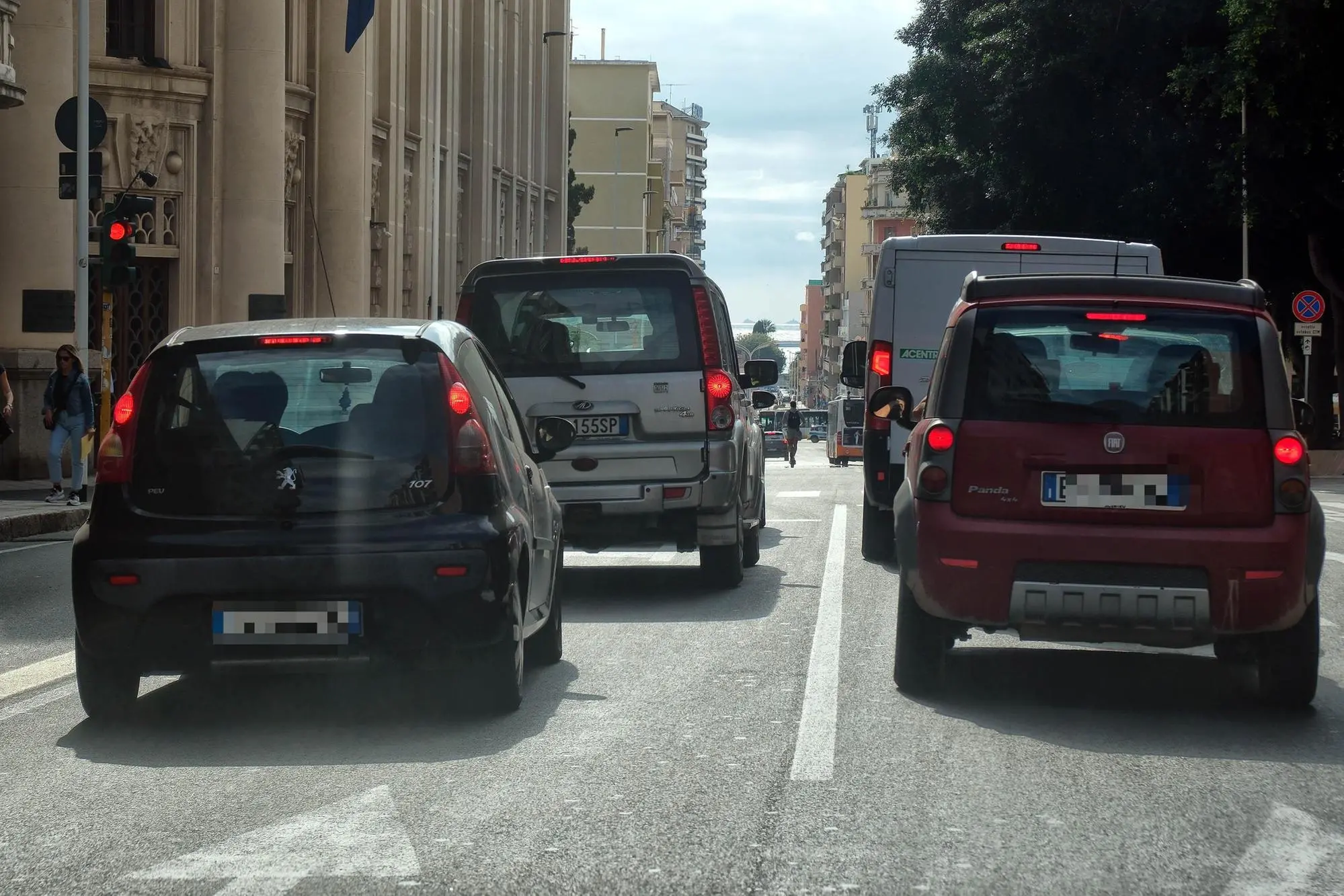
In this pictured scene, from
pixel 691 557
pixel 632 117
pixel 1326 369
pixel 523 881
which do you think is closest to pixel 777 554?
pixel 691 557

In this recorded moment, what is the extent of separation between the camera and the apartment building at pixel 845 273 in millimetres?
167875

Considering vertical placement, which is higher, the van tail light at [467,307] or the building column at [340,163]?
the building column at [340,163]

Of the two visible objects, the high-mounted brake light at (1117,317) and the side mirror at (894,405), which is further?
the side mirror at (894,405)

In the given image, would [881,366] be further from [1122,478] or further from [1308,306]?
[1308,306]

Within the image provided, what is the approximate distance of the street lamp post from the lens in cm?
12319

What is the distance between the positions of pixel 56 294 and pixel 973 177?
23.0 m

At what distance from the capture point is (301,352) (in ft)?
25.2

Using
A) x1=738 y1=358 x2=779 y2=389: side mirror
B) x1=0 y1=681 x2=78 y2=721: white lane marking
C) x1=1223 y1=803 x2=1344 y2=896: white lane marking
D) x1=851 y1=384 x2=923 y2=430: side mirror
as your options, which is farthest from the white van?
x1=1223 y1=803 x2=1344 y2=896: white lane marking

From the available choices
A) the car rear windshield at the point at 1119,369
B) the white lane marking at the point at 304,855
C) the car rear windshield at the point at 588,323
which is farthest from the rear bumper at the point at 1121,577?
the car rear windshield at the point at 588,323

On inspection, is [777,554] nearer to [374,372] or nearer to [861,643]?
[861,643]

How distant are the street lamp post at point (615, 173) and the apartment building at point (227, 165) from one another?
256 ft

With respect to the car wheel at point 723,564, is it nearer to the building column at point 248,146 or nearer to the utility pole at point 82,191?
the utility pole at point 82,191

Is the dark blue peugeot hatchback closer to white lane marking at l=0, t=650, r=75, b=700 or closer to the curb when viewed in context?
white lane marking at l=0, t=650, r=75, b=700

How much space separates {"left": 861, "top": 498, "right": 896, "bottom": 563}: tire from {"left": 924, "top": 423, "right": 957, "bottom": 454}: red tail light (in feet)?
24.4
